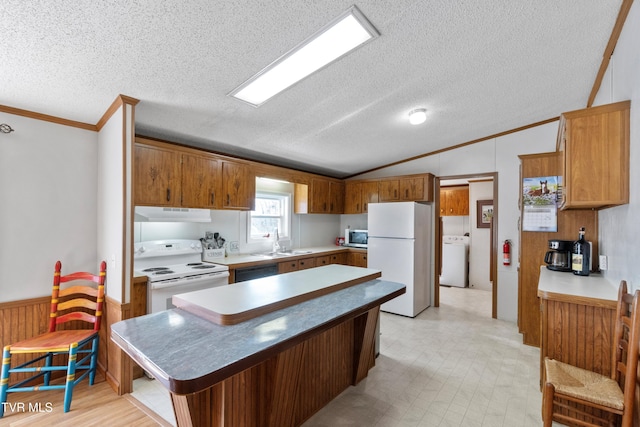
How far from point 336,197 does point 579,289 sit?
379 cm

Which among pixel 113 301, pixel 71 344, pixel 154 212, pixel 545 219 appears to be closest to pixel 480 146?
pixel 545 219

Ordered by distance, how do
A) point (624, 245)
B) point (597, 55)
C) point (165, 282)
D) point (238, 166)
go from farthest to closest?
1. point (238, 166)
2. point (165, 282)
3. point (597, 55)
4. point (624, 245)

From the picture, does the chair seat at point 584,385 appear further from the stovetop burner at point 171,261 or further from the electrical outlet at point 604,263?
the stovetop burner at point 171,261

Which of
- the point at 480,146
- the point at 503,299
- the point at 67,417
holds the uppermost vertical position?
the point at 480,146

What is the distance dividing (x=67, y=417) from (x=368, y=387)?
223cm

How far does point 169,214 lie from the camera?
319cm

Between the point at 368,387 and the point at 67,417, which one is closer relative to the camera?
the point at 67,417

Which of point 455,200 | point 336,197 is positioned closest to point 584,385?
point 336,197

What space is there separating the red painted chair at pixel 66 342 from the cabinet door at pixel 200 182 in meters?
1.06

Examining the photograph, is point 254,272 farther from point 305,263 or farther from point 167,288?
point 167,288

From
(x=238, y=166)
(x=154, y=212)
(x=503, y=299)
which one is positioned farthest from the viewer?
(x=503, y=299)

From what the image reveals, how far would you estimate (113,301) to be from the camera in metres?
2.53

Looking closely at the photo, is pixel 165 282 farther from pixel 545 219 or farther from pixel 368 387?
pixel 545 219

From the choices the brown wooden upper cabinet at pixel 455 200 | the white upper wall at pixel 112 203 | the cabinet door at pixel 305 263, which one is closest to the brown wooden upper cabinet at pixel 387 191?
the cabinet door at pixel 305 263
